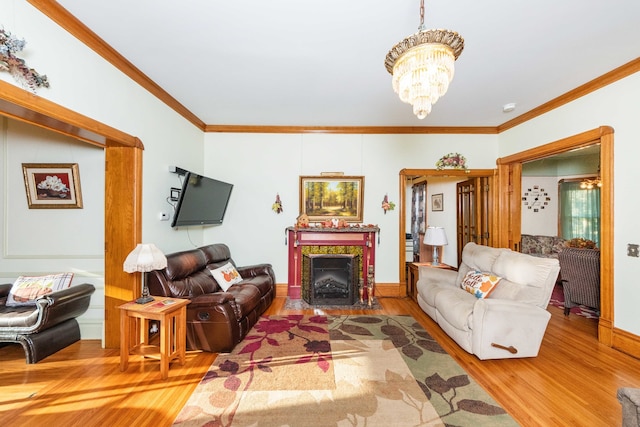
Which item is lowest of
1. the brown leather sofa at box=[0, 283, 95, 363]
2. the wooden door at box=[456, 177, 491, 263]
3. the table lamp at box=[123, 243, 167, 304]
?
the brown leather sofa at box=[0, 283, 95, 363]

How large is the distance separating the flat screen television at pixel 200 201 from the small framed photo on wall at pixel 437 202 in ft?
15.9

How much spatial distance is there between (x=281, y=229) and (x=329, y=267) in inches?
40.5

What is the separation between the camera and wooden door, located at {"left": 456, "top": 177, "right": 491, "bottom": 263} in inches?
185

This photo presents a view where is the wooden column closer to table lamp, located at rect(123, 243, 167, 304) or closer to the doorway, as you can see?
table lamp, located at rect(123, 243, 167, 304)

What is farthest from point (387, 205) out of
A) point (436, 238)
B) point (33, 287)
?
point (33, 287)

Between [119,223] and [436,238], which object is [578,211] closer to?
[436,238]

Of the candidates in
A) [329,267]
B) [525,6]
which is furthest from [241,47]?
[329,267]

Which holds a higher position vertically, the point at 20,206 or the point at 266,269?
the point at 20,206

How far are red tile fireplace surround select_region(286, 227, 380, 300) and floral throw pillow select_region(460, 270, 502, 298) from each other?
1.46 meters

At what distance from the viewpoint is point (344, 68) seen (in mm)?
2717

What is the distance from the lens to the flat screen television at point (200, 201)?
331 centimetres

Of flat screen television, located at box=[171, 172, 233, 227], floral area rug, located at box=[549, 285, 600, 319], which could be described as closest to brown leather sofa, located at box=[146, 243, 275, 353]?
flat screen television, located at box=[171, 172, 233, 227]

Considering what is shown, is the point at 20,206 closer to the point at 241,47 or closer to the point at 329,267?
the point at 241,47

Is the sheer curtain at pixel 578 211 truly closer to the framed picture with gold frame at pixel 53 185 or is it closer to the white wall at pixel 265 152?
the white wall at pixel 265 152
